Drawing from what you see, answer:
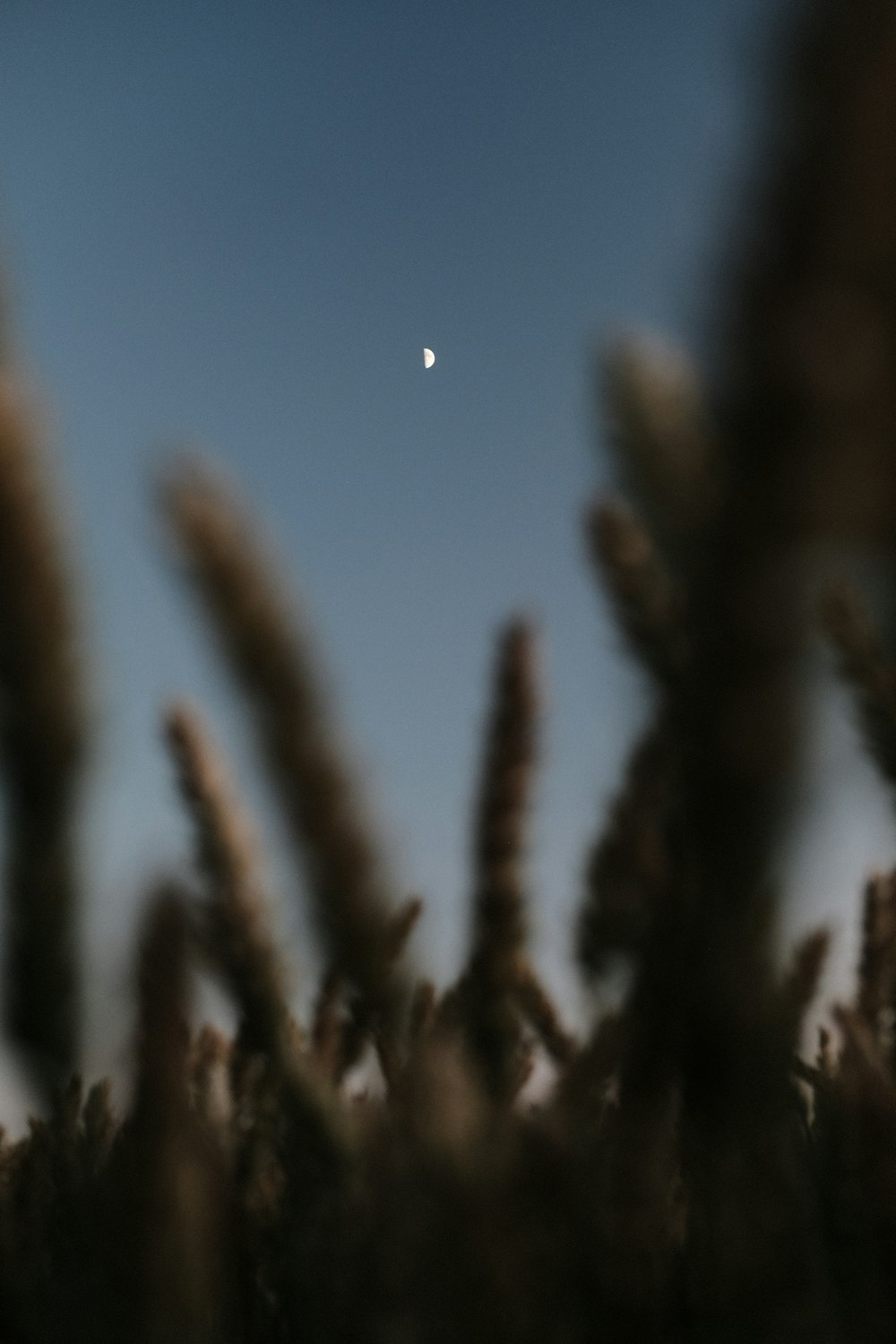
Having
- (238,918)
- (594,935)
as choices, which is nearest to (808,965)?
(594,935)

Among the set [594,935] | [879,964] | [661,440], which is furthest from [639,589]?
[879,964]

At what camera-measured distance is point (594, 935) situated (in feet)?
1.42

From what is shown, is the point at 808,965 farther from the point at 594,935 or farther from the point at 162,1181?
the point at 162,1181

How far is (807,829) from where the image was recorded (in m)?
0.18

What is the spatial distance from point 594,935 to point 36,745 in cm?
22

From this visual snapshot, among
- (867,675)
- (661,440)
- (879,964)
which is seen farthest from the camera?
(879,964)

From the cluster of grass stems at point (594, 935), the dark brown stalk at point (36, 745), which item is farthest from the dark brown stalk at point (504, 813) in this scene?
the dark brown stalk at point (36, 745)

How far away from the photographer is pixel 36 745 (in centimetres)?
26

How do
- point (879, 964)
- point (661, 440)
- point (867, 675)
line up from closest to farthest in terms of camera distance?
point (661, 440) → point (867, 675) → point (879, 964)

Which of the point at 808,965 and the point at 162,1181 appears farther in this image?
the point at 808,965

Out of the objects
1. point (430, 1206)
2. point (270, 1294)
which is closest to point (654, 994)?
point (430, 1206)

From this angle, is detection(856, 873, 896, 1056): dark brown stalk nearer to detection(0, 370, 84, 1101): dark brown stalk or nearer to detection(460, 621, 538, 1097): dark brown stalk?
detection(460, 621, 538, 1097): dark brown stalk

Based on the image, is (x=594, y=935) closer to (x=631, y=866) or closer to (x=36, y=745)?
(x=631, y=866)

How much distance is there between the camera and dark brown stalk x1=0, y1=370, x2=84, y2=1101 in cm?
25
